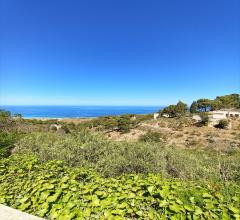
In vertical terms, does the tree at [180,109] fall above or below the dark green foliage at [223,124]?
above

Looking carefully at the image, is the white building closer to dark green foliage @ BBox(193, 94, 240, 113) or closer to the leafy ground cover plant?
dark green foliage @ BBox(193, 94, 240, 113)

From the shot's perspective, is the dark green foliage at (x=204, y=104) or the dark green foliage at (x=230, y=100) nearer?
the dark green foliage at (x=204, y=104)

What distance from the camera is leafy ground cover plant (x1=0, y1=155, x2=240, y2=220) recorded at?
205 cm

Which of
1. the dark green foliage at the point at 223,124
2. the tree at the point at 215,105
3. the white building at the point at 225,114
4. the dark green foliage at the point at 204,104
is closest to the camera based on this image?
Result: the dark green foliage at the point at 223,124

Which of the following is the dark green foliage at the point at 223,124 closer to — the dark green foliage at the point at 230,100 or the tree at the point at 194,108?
the tree at the point at 194,108

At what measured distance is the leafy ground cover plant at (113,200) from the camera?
80.8 inches

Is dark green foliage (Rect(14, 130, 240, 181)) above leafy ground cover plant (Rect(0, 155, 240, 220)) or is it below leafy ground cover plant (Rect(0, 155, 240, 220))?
below

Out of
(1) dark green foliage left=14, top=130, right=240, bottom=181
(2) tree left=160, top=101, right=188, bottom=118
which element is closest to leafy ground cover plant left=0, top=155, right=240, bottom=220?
(1) dark green foliage left=14, top=130, right=240, bottom=181

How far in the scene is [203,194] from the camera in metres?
2.37

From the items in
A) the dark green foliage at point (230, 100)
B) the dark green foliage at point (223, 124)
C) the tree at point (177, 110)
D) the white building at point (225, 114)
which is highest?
the dark green foliage at point (230, 100)

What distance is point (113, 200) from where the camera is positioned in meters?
2.31

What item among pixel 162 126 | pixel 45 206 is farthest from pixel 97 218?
pixel 162 126

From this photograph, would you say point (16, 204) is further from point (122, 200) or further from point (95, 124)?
point (95, 124)

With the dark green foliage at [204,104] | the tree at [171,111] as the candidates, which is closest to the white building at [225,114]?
the tree at [171,111]
